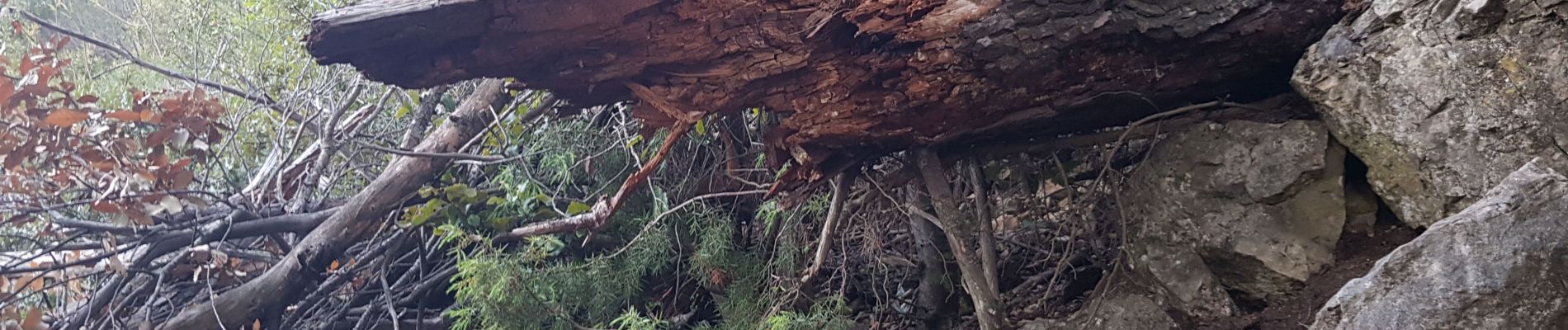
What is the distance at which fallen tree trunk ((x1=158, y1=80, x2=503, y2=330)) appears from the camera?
11.2 feet

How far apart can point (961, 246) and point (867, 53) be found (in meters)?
0.65

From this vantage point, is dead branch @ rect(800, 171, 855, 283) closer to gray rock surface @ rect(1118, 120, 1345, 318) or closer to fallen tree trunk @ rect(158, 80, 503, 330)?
gray rock surface @ rect(1118, 120, 1345, 318)

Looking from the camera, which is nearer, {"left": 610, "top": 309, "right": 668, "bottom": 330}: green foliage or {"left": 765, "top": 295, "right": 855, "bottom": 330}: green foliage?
{"left": 765, "top": 295, "right": 855, "bottom": 330}: green foliage

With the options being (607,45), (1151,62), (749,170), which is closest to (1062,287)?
(1151,62)

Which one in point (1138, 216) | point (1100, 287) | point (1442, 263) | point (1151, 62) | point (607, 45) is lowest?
point (1100, 287)

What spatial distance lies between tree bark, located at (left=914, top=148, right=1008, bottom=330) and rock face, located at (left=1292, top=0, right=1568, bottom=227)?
3.01 feet

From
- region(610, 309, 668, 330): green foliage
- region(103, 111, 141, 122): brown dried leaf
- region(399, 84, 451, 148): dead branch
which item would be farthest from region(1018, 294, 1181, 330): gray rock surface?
region(103, 111, 141, 122): brown dried leaf

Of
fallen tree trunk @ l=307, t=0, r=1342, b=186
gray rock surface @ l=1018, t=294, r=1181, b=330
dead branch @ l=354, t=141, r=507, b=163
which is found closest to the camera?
fallen tree trunk @ l=307, t=0, r=1342, b=186

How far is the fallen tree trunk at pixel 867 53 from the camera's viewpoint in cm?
218

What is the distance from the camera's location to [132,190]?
3215mm

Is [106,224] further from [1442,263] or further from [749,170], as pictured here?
[1442,263]

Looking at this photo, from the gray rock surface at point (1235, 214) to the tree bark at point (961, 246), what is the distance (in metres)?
0.38

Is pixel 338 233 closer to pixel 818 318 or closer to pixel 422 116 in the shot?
pixel 422 116

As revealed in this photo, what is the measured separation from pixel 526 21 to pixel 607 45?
0.21 metres
